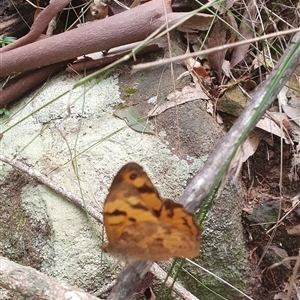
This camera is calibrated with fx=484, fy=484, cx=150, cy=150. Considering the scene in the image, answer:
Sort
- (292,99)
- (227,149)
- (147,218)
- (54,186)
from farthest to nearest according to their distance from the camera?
(292,99)
(54,186)
(227,149)
(147,218)

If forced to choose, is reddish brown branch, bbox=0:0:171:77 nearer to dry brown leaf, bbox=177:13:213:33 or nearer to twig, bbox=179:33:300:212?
dry brown leaf, bbox=177:13:213:33

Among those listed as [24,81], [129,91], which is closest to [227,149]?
[129,91]

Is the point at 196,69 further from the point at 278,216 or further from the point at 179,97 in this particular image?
the point at 278,216

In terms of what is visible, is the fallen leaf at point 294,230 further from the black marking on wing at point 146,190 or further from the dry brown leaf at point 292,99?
the black marking on wing at point 146,190

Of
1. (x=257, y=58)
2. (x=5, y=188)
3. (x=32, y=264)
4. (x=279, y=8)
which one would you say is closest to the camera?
(x=32, y=264)

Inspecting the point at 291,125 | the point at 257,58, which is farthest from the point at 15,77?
the point at 291,125

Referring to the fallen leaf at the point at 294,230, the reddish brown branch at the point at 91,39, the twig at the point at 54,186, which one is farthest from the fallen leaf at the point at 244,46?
the twig at the point at 54,186

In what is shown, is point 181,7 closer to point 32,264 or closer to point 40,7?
point 40,7
